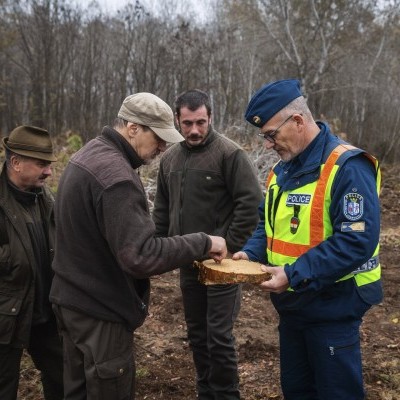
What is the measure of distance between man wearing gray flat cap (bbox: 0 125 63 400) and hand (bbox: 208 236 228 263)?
3.60 ft

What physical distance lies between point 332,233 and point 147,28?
16.2m

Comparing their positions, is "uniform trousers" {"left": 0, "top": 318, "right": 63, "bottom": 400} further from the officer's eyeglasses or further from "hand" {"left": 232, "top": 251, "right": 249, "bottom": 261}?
the officer's eyeglasses

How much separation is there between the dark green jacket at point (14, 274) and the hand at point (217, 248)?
1.12m

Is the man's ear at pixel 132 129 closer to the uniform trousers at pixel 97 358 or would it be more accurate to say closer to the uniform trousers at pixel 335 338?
the uniform trousers at pixel 97 358

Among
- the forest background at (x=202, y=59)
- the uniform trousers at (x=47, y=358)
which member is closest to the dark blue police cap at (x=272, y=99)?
the uniform trousers at (x=47, y=358)

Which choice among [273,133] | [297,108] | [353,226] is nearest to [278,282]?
[353,226]

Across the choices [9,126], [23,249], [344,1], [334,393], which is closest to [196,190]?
[23,249]

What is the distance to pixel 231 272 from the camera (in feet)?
8.25

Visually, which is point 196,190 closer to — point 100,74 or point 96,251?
point 96,251

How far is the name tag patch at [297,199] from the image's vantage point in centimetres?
238

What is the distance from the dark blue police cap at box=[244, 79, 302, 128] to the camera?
243 cm

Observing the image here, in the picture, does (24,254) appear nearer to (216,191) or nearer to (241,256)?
(241,256)

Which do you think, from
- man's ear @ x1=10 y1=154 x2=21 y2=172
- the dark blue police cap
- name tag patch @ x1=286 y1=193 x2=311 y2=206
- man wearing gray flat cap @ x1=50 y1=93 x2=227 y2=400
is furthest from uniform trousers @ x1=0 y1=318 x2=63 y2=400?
the dark blue police cap

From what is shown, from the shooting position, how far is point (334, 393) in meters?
2.45
